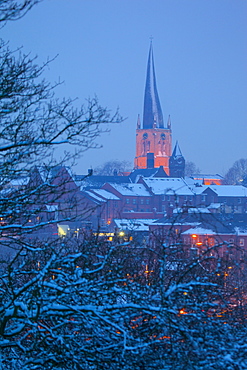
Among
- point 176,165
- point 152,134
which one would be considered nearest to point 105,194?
point 176,165

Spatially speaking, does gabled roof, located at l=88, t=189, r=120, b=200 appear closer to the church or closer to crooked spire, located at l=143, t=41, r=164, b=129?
the church

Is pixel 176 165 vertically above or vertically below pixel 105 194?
above

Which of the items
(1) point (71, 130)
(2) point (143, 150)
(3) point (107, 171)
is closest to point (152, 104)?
(2) point (143, 150)

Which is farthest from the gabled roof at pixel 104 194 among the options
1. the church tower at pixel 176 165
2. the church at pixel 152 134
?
the church at pixel 152 134

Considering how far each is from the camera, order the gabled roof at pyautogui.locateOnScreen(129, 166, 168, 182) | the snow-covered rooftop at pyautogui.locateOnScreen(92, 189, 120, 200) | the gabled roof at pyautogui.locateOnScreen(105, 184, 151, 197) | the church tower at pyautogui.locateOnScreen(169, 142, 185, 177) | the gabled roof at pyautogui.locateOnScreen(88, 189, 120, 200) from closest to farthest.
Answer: the gabled roof at pyautogui.locateOnScreen(88, 189, 120, 200) < the snow-covered rooftop at pyautogui.locateOnScreen(92, 189, 120, 200) < the gabled roof at pyautogui.locateOnScreen(105, 184, 151, 197) < the gabled roof at pyautogui.locateOnScreen(129, 166, 168, 182) < the church tower at pyautogui.locateOnScreen(169, 142, 185, 177)

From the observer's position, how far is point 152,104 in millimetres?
145375

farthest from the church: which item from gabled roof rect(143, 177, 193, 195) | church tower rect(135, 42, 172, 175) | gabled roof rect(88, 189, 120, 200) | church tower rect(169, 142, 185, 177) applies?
gabled roof rect(88, 189, 120, 200)

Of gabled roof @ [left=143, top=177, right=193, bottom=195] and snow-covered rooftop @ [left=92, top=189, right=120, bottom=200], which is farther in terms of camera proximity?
gabled roof @ [left=143, top=177, right=193, bottom=195]

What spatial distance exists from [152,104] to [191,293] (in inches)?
5582

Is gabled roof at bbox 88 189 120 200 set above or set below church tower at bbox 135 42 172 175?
below

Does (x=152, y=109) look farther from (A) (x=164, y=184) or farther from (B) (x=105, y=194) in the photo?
(B) (x=105, y=194)

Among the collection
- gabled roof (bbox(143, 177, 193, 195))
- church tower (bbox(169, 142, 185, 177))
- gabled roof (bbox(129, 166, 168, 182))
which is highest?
church tower (bbox(169, 142, 185, 177))

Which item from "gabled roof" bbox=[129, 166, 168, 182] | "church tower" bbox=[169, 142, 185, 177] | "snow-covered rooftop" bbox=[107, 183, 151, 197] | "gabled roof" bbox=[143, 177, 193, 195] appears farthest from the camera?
"church tower" bbox=[169, 142, 185, 177]

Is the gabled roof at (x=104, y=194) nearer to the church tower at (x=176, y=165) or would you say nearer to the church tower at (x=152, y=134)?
the church tower at (x=176, y=165)
